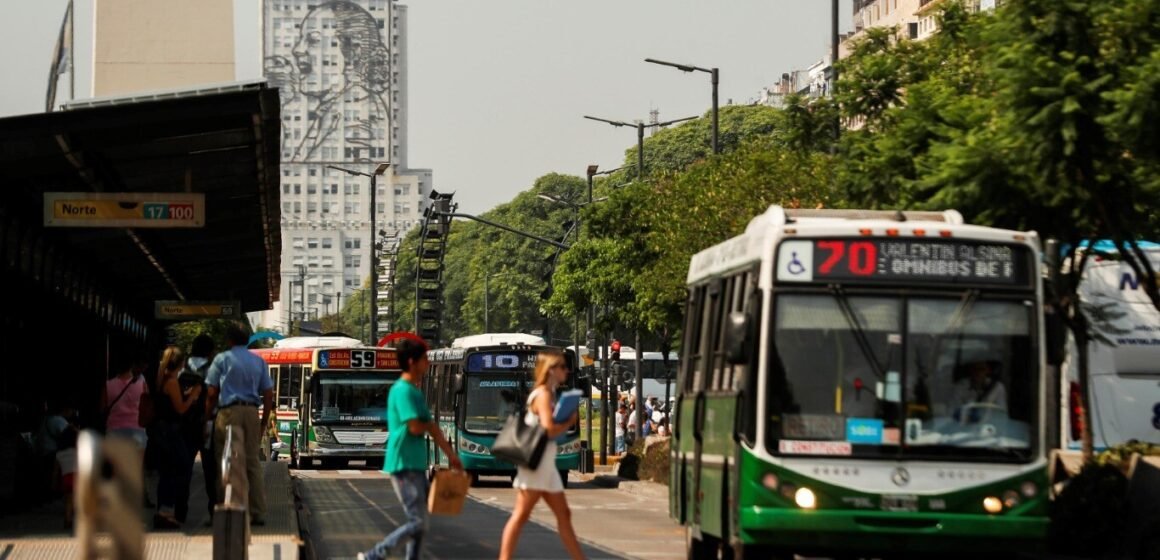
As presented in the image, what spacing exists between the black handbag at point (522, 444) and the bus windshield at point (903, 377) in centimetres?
157

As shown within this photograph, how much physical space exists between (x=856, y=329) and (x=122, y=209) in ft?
34.9

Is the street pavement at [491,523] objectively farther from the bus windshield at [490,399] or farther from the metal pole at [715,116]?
the metal pole at [715,116]

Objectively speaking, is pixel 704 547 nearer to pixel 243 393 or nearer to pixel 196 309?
pixel 243 393

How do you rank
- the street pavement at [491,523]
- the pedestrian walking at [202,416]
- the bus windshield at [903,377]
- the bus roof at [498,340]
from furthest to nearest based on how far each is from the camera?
the bus roof at [498,340] < the street pavement at [491,523] < the pedestrian walking at [202,416] < the bus windshield at [903,377]

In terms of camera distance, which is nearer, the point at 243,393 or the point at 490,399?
the point at 243,393

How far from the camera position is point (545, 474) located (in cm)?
1481

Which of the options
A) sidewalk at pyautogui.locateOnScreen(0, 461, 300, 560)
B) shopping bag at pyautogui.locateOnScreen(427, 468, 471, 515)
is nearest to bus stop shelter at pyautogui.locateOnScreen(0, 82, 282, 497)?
sidewalk at pyautogui.locateOnScreen(0, 461, 300, 560)

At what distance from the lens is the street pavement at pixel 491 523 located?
2053cm

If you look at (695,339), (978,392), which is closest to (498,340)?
(695,339)

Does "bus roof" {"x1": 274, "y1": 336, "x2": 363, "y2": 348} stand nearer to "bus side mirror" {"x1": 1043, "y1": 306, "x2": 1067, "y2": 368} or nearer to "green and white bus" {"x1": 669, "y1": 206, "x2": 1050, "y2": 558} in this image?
"green and white bus" {"x1": 669, "y1": 206, "x2": 1050, "y2": 558}

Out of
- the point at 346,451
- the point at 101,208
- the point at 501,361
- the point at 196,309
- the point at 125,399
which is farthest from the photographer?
the point at 346,451

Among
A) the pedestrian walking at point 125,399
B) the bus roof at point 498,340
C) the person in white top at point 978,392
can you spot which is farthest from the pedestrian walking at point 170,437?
the bus roof at point 498,340

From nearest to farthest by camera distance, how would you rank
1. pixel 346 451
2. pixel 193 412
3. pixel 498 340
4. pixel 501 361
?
1. pixel 193 412
2. pixel 501 361
3. pixel 498 340
4. pixel 346 451

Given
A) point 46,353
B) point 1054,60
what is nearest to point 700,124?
point 46,353
